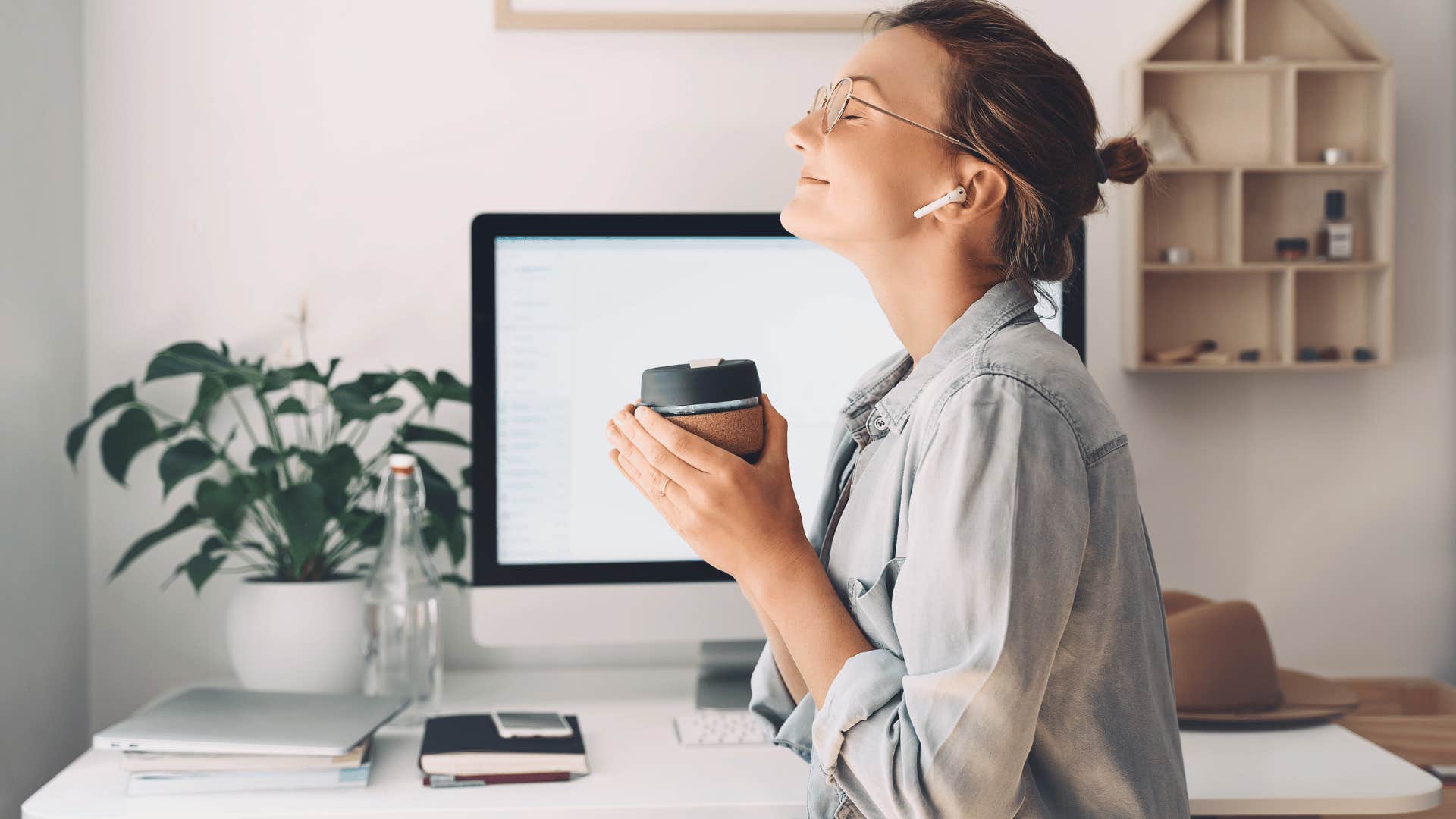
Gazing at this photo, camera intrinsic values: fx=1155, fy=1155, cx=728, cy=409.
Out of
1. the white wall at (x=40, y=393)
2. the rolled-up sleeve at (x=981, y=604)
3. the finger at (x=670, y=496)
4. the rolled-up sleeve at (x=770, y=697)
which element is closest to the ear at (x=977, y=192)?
the rolled-up sleeve at (x=981, y=604)

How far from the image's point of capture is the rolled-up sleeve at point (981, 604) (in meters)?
0.61

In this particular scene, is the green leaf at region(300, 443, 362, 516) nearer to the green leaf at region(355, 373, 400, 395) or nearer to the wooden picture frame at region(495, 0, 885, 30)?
the green leaf at region(355, 373, 400, 395)

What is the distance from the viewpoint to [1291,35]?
4.87ft

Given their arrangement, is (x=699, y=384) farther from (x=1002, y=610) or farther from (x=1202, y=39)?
(x=1202, y=39)

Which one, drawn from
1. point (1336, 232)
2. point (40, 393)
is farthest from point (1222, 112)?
point (40, 393)

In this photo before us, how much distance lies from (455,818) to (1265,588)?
1.12 m

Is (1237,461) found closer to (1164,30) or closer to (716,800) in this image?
(1164,30)

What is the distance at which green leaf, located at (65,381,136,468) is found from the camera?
127 cm

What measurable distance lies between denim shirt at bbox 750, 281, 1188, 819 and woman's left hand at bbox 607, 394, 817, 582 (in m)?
0.05

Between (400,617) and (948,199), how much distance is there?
0.79m

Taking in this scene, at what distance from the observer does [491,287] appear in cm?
121

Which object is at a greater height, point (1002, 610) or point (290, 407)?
point (290, 407)

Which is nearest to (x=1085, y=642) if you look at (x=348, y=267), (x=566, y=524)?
(x=566, y=524)

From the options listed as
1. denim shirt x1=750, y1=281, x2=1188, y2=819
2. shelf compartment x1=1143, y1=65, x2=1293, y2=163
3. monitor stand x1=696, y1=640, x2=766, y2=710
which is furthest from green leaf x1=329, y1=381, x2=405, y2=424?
shelf compartment x1=1143, y1=65, x2=1293, y2=163
